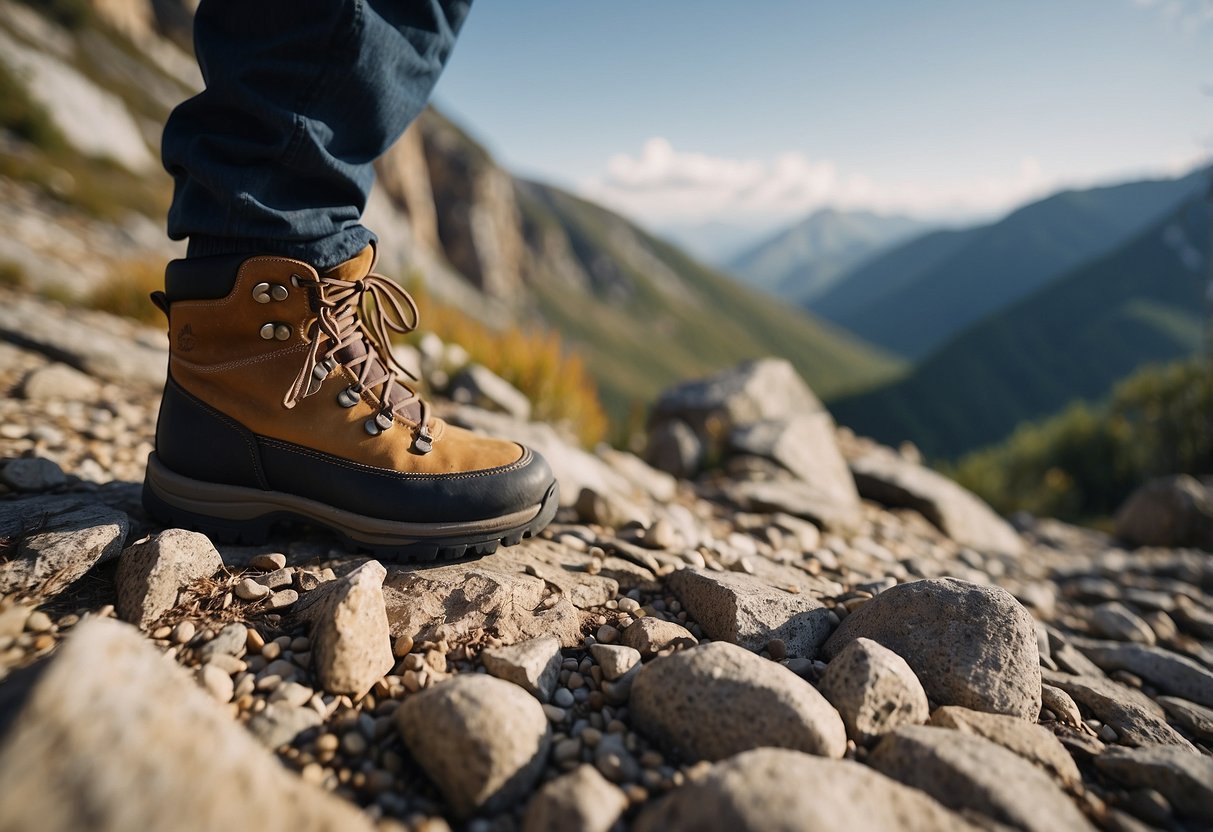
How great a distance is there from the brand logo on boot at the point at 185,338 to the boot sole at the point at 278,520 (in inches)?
13.0

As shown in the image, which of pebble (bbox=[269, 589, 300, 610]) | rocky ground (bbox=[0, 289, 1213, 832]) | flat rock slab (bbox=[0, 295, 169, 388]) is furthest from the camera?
flat rock slab (bbox=[0, 295, 169, 388])

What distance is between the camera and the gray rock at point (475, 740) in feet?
3.34

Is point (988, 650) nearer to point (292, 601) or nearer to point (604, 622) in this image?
point (604, 622)

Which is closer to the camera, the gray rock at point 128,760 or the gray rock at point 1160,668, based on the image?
the gray rock at point 128,760

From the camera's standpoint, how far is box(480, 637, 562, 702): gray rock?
127cm

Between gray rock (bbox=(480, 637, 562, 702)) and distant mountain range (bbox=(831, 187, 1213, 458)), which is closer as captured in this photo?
gray rock (bbox=(480, 637, 562, 702))

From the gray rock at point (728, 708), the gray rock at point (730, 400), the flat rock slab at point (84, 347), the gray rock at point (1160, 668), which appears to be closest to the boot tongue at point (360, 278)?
the gray rock at point (728, 708)

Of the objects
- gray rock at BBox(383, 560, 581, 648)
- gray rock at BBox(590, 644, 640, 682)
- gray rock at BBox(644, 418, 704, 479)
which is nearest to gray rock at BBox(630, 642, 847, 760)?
gray rock at BBox(590, 644, 640, 682)

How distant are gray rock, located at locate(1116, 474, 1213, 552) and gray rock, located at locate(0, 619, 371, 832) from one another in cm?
580

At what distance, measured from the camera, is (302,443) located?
1673mm

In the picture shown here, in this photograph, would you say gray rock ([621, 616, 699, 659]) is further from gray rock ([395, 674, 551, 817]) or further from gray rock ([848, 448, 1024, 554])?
gray rock ([848, 448, 1024, 554])

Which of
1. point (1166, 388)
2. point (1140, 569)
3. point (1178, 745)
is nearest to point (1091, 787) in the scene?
point (1178, 745)

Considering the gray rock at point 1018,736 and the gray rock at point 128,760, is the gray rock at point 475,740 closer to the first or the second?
the gray rock at point 128,760

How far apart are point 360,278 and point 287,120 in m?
0.41
